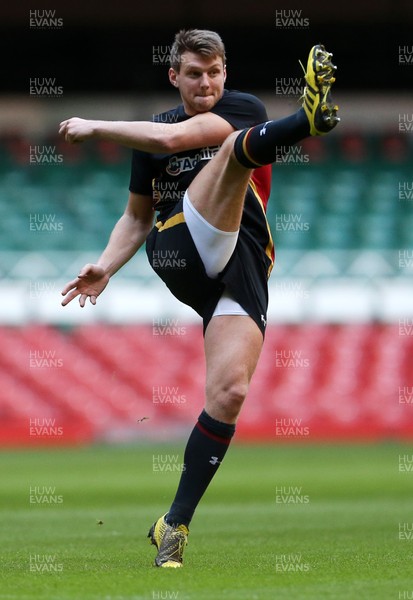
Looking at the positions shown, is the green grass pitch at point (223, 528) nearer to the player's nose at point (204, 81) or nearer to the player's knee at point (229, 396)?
the player's knee at point (229, 396)

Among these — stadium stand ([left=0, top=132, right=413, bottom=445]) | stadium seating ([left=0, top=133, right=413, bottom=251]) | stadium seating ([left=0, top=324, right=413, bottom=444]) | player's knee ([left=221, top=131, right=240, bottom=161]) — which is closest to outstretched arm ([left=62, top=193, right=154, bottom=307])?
player's knee ([left=221, top=131, right=240, bottom=161])

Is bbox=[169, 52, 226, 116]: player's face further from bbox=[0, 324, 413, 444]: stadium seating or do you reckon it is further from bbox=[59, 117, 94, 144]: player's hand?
bbox=[0, 324, 413, 444]: stadium seating

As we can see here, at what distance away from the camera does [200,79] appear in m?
5.35

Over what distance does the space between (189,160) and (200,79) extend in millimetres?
383

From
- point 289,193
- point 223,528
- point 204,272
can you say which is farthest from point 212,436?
A: point 289,193

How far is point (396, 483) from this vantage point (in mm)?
11039

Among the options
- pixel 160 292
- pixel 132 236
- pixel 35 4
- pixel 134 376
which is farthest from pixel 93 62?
pixel 132 236

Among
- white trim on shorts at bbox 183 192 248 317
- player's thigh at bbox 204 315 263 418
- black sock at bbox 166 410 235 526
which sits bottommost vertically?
black sock at bbox 166 410 235 526

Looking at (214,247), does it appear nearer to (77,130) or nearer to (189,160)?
(189,160)

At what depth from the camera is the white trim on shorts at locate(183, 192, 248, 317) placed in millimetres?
5234

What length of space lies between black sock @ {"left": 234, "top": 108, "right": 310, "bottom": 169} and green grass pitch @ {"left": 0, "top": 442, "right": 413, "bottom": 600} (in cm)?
167

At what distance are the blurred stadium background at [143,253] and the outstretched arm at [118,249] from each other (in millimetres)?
10539

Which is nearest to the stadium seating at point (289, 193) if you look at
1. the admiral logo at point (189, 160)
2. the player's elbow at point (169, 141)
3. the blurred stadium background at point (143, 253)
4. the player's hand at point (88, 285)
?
the blurred stadium background at point (143, 253)

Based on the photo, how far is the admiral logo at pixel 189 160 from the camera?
552 cm
